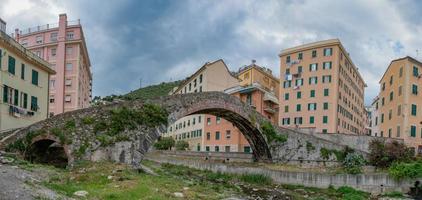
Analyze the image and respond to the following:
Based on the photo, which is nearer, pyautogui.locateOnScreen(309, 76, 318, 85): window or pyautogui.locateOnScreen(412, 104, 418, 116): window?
pyautogui.locateOnScreen(412, 104, 418, 116): window

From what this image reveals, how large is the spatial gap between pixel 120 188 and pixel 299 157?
21.4 m

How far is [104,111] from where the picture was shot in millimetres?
23500

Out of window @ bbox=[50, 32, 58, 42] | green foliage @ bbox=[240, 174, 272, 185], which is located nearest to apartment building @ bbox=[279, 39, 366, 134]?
green foliage @ bbox=[240, 174, 272, 185]

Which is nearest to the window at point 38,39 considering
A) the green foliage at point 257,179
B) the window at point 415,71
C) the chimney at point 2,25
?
the chimney at point 2,25

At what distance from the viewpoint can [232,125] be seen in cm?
5075

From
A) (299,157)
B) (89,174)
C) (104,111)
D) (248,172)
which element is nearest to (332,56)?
(299,157)

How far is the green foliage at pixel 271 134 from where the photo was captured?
34688 millimetres

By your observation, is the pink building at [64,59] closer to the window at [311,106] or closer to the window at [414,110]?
the window at [311,106]

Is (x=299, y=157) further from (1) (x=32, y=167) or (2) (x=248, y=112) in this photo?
(1) (x=32, y=167)

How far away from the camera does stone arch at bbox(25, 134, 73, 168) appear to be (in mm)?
22000

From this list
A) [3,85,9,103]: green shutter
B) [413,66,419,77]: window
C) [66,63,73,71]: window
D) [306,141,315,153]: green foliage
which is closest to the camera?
[3,85,9,103]: green shutter

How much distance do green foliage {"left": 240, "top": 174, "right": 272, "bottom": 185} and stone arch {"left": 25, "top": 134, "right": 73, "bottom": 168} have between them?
12.7 meters

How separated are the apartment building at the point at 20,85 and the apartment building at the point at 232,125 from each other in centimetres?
2566

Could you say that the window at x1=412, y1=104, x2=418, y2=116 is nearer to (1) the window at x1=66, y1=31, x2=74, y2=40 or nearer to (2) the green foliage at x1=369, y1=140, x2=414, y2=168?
(2) the green foliage at x1=369, y1=140, x2=414, y2=168
